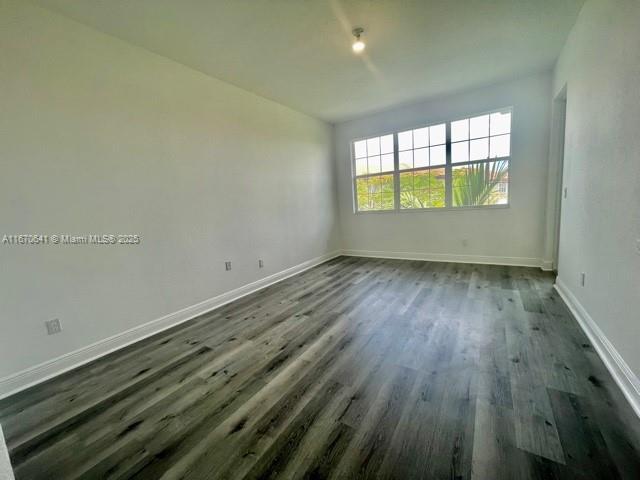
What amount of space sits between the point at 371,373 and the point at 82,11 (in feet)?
11.1

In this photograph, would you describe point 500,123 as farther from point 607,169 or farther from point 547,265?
point 607,169

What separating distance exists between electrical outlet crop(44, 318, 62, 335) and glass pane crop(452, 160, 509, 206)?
5.01 m

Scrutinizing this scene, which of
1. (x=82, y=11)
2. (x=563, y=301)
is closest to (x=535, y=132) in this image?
(x=563, y=301)

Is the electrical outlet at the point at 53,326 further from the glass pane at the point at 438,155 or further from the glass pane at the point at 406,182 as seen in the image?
the glass pane at the point at 438,155

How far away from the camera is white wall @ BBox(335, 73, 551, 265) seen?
147 inches

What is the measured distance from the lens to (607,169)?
1.79 m

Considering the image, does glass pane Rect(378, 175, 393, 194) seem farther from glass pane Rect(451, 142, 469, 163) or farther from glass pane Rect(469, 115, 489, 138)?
glass pane Rect(469, 115, 489, 138)

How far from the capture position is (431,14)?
2.27 m

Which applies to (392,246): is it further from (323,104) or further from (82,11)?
(82,11)

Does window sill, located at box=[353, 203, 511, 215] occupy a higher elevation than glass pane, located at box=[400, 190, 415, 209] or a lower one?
lower

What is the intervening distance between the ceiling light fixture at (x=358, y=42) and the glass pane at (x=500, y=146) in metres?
2.62

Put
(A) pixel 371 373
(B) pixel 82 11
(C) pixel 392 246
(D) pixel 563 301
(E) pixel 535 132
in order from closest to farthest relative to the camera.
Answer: (A) pixel 371 373 < (B) pixel 82 11 < (D) pixel 563 301 < (E) pixel 535 132 < (C) pixel 392 246

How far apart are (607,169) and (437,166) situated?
281 cm

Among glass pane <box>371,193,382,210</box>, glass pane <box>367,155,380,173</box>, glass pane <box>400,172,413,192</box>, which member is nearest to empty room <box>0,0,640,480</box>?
glass pane <box>400,172,413,192</box>
